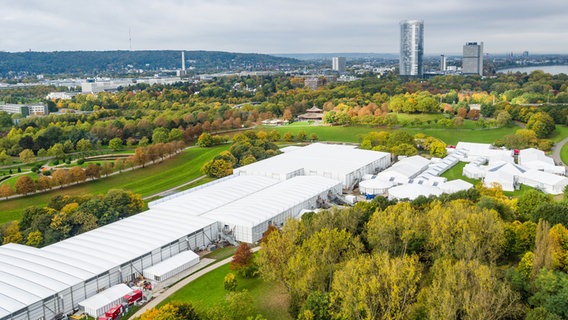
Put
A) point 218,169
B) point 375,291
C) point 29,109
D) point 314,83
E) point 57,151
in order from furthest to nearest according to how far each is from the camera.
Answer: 1. point 314,83
2. point 29,109
3. point 57,151
4. point 218,169
5. point 375,291

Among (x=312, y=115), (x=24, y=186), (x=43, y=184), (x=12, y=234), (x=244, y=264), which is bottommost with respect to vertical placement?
(x=244, y=264)

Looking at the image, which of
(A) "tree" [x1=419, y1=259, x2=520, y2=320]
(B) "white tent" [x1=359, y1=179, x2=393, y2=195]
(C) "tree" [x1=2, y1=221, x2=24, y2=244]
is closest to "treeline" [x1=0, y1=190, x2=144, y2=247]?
(C) "tree" [x1=2, y1=221, x2=24, y2=244]

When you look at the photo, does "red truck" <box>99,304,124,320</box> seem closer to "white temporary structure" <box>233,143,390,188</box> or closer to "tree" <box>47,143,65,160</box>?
"white temporary structure" <box>233,143,390,188</box>

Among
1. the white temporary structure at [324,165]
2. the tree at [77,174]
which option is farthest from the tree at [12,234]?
the white temporary structure at [324,165]

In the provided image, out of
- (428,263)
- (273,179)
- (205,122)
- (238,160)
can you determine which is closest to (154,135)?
(205,122)

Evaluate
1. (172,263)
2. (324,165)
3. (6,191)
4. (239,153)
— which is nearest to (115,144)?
(239,153)

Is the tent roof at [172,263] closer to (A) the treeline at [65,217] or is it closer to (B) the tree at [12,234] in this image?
(A) the treeline at [65,217]

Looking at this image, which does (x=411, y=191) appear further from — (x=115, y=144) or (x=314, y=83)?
(x=314, y=83)
